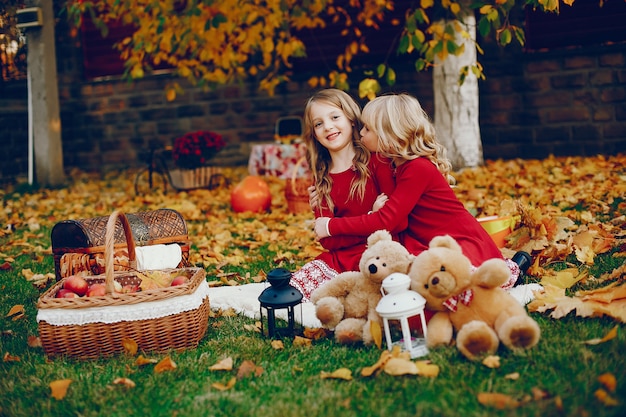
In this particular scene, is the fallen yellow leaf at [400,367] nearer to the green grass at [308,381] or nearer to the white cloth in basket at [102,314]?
the green grass at [308,381]

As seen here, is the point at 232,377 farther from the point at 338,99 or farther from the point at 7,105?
the point at 7,105

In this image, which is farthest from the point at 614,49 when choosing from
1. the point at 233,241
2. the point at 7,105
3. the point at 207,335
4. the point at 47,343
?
the point at 7,105

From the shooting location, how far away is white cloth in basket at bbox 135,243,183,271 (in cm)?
364

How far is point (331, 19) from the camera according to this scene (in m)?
9.64

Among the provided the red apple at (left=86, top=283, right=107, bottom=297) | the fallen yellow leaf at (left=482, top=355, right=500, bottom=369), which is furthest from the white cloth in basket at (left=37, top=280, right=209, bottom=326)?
the fallen yellow leaf at (left=482, top=355, right=500, bottom=369)

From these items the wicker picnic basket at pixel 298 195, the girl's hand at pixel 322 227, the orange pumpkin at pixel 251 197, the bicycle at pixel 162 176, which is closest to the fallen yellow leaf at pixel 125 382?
the girl's hand at pixel 322 227

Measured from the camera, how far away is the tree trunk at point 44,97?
8852 millimetres

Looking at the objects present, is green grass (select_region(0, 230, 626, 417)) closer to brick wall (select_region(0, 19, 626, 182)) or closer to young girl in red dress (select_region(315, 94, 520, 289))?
young girl in red dress (select_region(315, 94, 520, 289))

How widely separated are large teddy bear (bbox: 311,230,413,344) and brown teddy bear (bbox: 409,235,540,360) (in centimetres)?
13

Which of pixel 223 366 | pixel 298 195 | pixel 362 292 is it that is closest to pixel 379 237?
pixel 362 292

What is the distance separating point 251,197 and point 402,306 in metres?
4.08

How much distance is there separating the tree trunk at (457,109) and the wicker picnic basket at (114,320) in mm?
5276

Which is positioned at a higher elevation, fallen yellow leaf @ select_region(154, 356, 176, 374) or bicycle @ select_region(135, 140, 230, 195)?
bicycle @ select_region(135, 140, 230, 195)

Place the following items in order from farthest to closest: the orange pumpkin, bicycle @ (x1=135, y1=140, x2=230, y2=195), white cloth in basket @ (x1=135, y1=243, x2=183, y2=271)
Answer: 1. bicycle @ (x1=135, y1=140, x2=230, y2=195)
2. the orange pumpkin
3. white cloth in basket @ (x1=135, y1=243, x2=183, y2=271)
